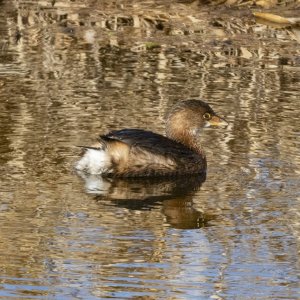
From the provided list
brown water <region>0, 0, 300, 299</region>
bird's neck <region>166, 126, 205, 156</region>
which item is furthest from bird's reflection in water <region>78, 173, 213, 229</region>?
bird's neck <region>166, 126, 205, 156</region>

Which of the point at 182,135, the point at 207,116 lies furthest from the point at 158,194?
the point at 207,116

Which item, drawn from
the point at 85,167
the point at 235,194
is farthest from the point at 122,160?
the point at 235,194

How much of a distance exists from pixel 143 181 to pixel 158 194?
0.51 m

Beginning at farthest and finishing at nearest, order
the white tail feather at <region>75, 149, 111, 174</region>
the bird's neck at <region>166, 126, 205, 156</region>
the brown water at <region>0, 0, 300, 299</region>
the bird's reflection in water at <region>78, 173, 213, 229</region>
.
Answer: the bird's neck at <region>166, 126, 205, 156</region>
the white tail feather at <region>75, 149, 111, 174</region>
the bird's reflection in water at <region>78, 173, 213, 229</region>
the brown water at <region>0, 0, 300, 299</region>

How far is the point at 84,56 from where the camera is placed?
14570 mm

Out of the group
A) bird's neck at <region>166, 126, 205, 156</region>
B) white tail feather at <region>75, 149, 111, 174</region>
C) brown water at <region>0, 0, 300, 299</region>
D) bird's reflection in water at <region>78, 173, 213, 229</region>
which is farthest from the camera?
bird's neck at <region>166, 126, 205, 156</region>

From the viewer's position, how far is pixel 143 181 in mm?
10383

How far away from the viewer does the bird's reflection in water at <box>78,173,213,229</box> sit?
9.12 m

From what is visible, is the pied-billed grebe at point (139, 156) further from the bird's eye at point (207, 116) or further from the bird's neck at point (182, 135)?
the bird's eye at point (207, 116)

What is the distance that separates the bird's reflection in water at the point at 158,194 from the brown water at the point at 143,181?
0.02 metres

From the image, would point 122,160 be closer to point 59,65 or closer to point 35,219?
point 35,219

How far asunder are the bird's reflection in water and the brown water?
0.02 m

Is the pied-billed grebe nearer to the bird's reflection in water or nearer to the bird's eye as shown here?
the bird's reflection in water

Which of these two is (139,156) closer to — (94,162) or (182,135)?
(94,162)
